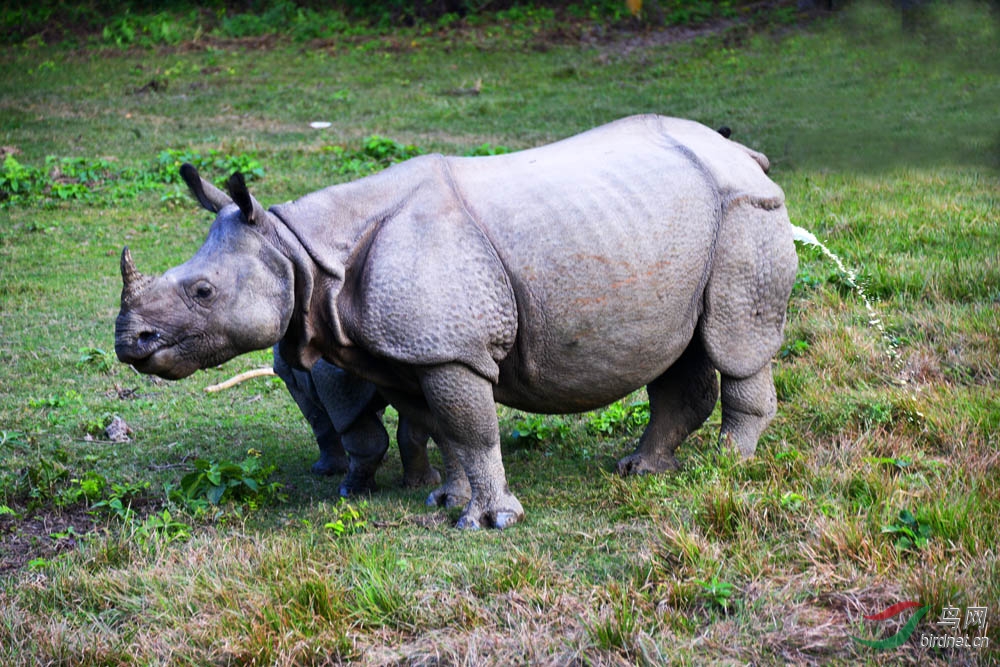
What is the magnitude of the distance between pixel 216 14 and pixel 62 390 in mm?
17712

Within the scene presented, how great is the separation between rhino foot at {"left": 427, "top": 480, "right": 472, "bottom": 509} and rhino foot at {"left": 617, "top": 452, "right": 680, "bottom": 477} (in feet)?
3.07

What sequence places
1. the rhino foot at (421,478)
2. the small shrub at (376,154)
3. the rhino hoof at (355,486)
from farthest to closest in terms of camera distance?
1. the small shrub at (376,154)
2. the rhino foot at (421,478)
3. the rhino hoof at (355,486)

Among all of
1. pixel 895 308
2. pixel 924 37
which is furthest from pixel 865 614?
pixel 895 308

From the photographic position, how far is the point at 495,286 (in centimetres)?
502

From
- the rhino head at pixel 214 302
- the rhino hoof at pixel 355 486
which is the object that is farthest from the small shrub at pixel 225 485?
the rhino head at pixel 214 302

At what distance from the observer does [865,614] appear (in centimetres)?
395

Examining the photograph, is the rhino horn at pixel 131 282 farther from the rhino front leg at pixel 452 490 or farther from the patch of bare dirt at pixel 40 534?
the rhino front leg at pixel 452 490

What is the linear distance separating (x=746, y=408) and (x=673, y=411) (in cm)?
50

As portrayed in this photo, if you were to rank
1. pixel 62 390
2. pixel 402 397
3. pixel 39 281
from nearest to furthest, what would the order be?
pixel 402 397 < pixel 62 390 < pixel 39 281

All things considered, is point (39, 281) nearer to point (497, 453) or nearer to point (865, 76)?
point (497, 453)

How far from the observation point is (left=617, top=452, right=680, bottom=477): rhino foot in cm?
594

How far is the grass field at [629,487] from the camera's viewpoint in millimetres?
2752

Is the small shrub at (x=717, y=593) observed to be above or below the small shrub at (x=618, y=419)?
above

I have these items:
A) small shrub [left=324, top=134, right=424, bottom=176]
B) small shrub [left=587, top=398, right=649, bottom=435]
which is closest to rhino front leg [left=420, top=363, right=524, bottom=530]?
small shrub [left=587, top=398, right=649, bottom=435]
